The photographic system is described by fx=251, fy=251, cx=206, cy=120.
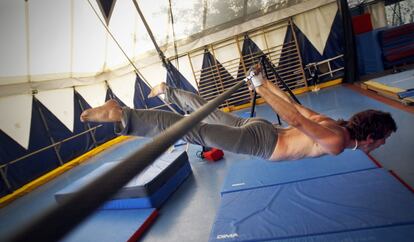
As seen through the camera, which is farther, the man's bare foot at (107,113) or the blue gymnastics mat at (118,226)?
the blue gymnastics mat at (118,226)

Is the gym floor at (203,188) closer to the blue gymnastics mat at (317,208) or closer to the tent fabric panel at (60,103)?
the blue gymnastics mat at (317,208)

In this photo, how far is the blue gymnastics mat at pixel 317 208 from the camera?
1724 mm

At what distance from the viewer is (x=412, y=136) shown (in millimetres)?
2861

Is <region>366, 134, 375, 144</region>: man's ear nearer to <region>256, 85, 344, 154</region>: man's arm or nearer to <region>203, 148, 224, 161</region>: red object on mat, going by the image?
<region>256, 85, 344, 154</region>: man's arm

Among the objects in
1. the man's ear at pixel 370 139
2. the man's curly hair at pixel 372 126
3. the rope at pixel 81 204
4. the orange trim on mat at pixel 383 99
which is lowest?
the orange trim on mat at pixel 383 99

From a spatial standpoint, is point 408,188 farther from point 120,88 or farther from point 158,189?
point 120,88

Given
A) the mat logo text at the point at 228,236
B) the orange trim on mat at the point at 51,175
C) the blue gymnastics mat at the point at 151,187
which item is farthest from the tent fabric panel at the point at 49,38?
the mat logo text at the point at 228,236

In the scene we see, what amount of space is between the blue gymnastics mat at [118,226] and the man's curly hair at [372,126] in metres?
2.06

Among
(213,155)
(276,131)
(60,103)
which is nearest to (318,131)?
(276,131)

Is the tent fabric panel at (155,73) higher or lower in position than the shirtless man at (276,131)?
higher

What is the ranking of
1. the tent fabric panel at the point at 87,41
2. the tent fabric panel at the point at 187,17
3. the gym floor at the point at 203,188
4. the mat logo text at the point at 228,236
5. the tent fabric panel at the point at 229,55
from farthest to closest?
the tent fabric panel at the point at 229,55, the tent fabric panel at the point at 187,17, the tent fabric panel at the point at 87,41, the gym floor at the point at 203,188, the mat logo text at the point at 228,236

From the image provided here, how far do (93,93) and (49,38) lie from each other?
2.85 m

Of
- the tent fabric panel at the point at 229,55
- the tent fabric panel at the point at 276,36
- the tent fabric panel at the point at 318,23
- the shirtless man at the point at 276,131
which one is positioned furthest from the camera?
the tent fabric panel at the point at 229,55

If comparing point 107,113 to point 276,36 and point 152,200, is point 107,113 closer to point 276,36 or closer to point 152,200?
point 152,200
